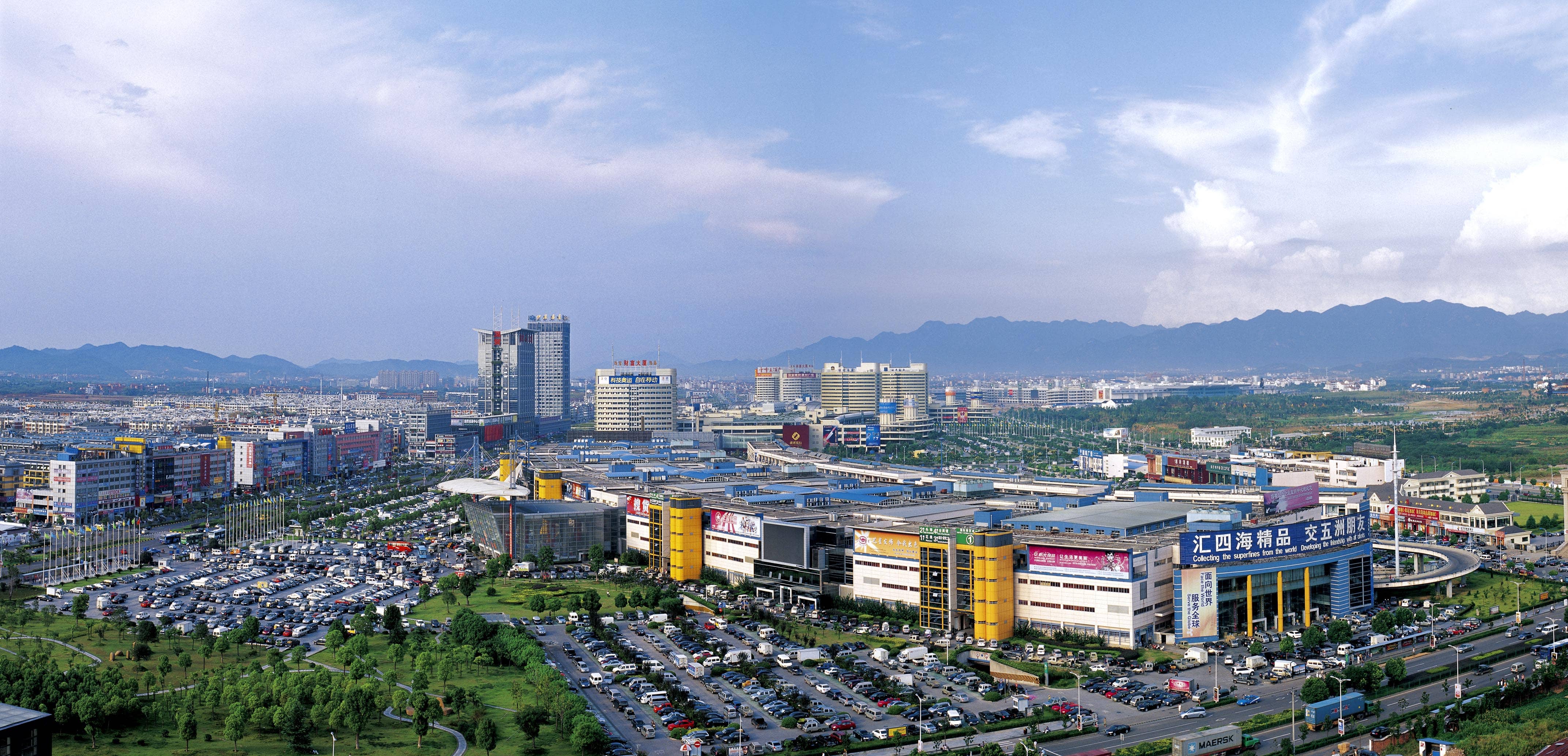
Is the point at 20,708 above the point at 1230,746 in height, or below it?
above

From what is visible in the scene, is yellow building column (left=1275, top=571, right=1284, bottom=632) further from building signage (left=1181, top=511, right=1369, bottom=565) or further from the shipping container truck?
the shipping container truck

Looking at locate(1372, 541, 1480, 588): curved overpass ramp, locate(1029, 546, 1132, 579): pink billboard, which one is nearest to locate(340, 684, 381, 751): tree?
locate(1029, 546, 1132, 579): pink billboard

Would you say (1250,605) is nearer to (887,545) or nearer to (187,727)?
(887,545)

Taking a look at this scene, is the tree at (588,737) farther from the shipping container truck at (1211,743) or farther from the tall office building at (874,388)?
the tall office building at (874,388)

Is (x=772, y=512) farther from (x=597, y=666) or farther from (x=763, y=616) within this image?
(x=597, y=666)

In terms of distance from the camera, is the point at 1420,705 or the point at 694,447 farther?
the point at 694,447

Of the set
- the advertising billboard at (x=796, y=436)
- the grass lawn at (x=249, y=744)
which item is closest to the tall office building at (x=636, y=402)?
the advertising billboard at (x=796, y=436)

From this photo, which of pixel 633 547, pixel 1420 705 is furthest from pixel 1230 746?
pixel 633 547
